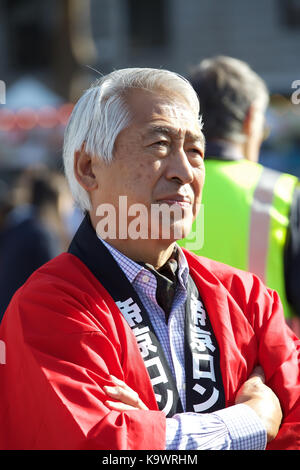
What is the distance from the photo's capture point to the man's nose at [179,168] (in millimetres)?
2025

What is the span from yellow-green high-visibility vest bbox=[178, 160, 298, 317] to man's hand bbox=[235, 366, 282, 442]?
68 cm

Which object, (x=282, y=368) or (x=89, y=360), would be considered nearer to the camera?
(x=89, y=360)

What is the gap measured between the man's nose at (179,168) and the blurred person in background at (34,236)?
2076mm

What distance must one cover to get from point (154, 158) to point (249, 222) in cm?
74

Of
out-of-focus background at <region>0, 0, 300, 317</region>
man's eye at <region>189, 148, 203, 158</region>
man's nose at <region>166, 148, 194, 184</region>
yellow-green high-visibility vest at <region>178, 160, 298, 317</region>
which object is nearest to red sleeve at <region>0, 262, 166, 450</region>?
man's nose at <region>166, 148, 194, 184</region>

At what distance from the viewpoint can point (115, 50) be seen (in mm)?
16828

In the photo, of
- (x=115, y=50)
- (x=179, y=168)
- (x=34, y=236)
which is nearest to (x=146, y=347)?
(x=179, y=168)

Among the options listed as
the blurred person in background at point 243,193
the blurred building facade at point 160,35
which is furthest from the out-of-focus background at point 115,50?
the blurred person in background at point 243,193

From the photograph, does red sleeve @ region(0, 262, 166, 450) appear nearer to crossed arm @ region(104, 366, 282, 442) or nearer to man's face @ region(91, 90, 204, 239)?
crossed arm @ region(104, 366, 282, 442)

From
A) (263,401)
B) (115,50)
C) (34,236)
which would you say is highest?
(263,401)

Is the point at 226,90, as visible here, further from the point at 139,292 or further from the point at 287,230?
the point at 139,292

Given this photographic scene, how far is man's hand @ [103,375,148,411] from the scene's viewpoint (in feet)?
5.79

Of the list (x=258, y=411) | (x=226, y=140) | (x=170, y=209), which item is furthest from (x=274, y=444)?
(x=226, y=140)

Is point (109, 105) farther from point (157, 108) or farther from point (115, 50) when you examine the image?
point (115, 50)
